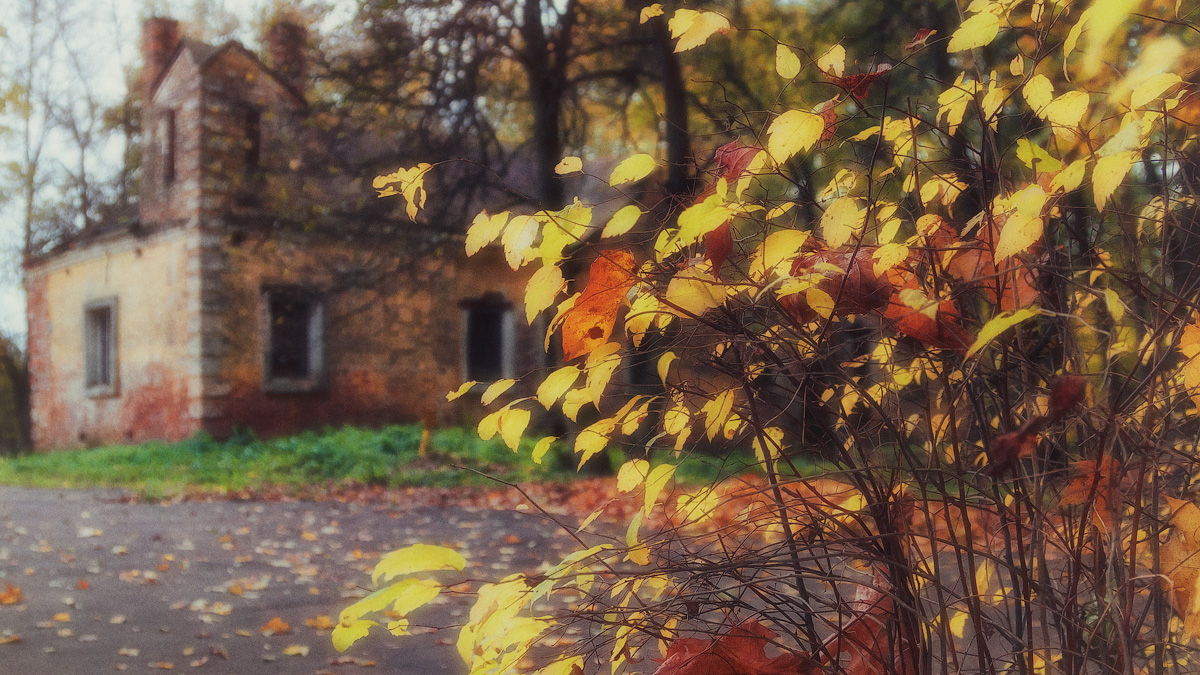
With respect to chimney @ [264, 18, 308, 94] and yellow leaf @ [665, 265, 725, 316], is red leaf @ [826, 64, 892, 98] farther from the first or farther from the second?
chimney @ [264, 18, 308, 94]

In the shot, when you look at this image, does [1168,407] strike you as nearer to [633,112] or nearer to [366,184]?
[366,184]

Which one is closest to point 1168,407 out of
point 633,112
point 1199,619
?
point 1199,619

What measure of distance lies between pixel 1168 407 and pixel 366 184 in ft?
38.3

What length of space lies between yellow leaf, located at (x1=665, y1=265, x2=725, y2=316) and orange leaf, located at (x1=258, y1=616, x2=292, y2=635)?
147 inches

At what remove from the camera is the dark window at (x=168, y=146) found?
1595cm

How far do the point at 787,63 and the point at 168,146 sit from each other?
664 inches

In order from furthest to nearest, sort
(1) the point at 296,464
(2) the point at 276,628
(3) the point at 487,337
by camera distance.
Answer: (3) the point at 487,337, (1) the point at 296,464, (2) the point at 276,628

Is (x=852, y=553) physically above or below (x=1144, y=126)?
below

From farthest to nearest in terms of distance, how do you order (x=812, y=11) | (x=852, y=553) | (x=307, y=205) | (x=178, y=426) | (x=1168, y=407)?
(x=178, y=426) < (x=307, y=205) < (x=812, y=11) < (x=1168, y=407) < (x=852, y=553)

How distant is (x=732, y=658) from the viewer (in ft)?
5.07

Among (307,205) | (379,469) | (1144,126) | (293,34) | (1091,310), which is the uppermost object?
(293,34)

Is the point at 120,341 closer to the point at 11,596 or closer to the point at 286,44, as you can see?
the point at 286,44

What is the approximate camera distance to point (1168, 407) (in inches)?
65.7

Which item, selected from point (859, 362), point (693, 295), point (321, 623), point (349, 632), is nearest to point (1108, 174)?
point (859, 362)
